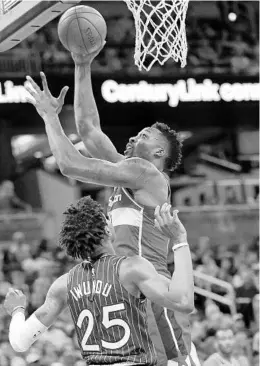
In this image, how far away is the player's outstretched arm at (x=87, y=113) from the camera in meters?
5.14

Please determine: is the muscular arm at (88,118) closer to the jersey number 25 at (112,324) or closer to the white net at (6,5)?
the white net at (6,5)

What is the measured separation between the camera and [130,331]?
12.9ft

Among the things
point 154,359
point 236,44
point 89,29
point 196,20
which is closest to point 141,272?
point 154,359

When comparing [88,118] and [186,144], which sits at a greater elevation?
[88,118]

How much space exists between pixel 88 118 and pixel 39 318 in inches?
61.5

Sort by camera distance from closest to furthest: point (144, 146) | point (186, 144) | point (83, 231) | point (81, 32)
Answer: point (83, 231), point (81, 32), point (144, 146), point (186, 144)

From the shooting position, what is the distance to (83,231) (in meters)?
4.05

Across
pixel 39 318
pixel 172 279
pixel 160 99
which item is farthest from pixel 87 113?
pixel 160 99

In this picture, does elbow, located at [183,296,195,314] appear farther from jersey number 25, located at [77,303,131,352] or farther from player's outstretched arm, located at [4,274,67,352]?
player's outstretched arm, located at [4,274,67,352]

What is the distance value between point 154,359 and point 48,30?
14407mm

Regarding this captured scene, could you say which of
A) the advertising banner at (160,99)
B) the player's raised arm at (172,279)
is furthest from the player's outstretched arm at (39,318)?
the advertising banner at (160,99)

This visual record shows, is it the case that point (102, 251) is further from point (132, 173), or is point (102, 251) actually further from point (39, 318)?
point (132, 173)

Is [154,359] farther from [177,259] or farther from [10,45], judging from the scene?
[10,45]

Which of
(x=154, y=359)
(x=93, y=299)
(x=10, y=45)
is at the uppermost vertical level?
(x=10, y=45)
